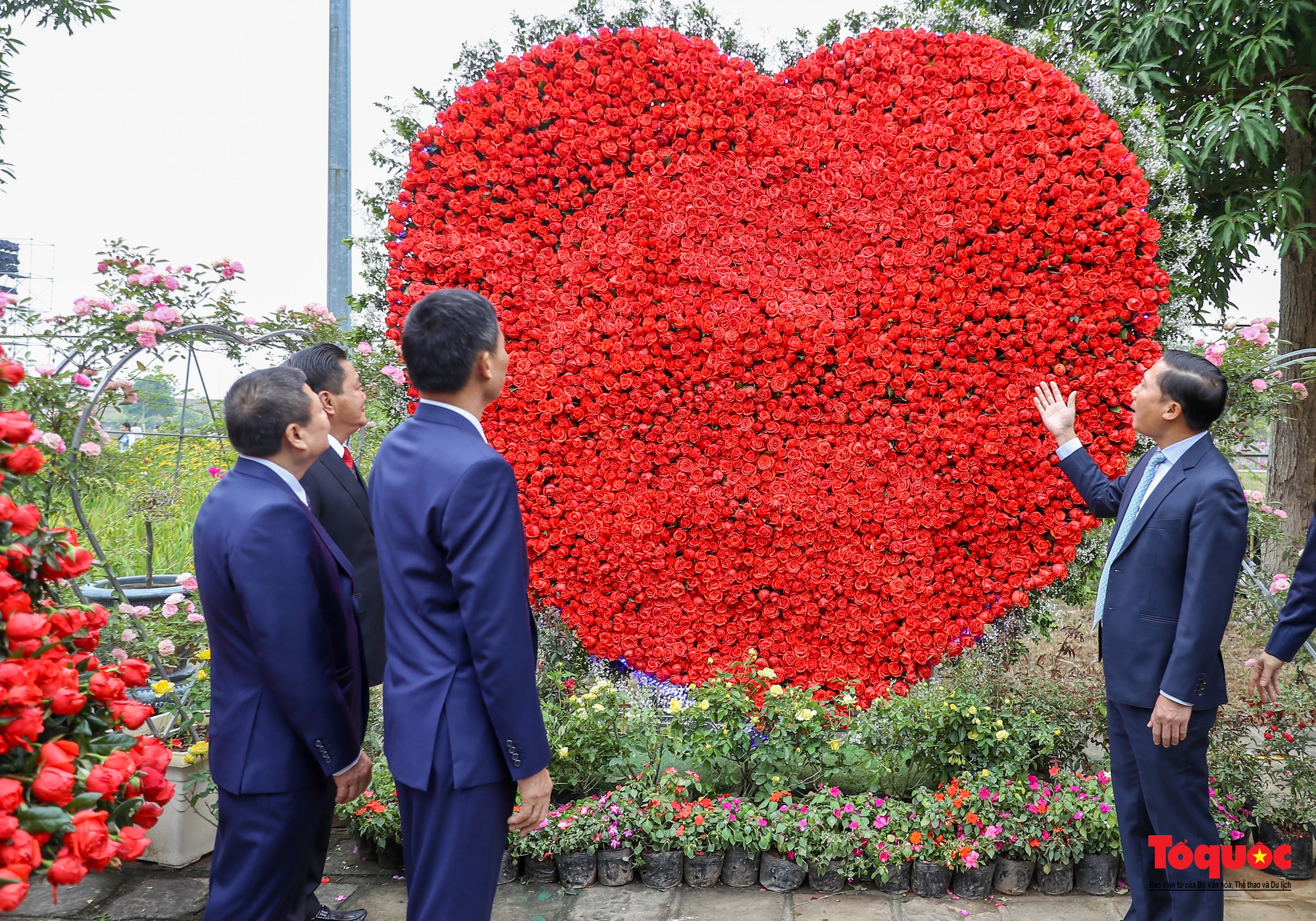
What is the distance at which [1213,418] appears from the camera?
2.34 m

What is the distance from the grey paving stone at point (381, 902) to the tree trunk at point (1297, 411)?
6.04 metres

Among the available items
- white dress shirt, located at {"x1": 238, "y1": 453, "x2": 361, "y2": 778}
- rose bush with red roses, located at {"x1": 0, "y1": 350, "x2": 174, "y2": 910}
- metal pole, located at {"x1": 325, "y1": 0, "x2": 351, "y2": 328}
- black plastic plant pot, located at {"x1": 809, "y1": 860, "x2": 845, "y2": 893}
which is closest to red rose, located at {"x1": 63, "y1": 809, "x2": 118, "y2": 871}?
rose bush with red roses, located at {"x1": 0, "y1": 350, "x2": 174, "y2": 910}

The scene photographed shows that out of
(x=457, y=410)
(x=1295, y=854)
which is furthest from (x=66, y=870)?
(x=1295, y=854)

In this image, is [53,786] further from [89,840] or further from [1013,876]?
[1013,876]

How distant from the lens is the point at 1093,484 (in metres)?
2.72

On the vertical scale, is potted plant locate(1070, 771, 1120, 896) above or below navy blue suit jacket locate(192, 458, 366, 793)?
below

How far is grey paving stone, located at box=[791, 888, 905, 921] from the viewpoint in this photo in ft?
8.71

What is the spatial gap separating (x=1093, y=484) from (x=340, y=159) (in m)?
4.09

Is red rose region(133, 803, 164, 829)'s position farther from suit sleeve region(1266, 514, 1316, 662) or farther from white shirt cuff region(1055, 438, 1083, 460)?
suit sleeve region(1266, 514, 1316, 662)

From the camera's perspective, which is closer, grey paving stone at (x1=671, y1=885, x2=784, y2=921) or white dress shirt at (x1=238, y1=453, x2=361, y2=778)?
white dress shirt at (x1=238, y1=453, x2=361, y2=778)

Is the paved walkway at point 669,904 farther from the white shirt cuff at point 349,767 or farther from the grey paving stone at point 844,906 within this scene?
the white shirt cuff at point 349,767

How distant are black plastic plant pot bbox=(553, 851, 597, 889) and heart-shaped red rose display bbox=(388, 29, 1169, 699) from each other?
859mm

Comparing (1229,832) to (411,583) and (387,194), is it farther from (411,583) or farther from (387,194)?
(387,194)

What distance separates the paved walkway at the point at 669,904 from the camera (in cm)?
266
